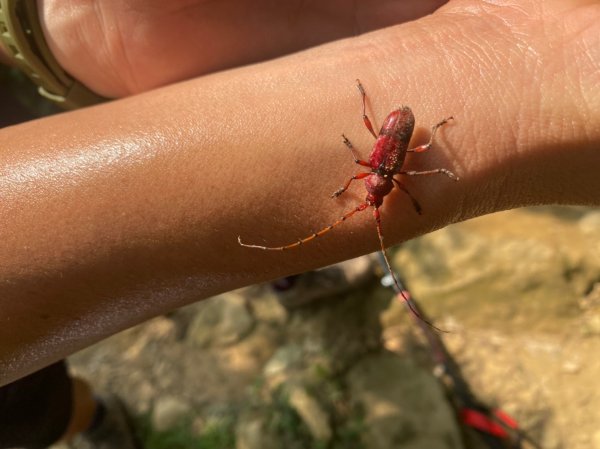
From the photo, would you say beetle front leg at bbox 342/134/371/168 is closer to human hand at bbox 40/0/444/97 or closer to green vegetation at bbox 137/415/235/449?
human hand at bbox 40/0/444/97

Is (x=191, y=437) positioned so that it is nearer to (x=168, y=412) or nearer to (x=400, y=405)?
(x=168, y=412)

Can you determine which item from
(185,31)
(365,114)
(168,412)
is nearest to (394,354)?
(168,412)

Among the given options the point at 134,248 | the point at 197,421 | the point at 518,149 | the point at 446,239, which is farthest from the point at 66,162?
the point at 446,239

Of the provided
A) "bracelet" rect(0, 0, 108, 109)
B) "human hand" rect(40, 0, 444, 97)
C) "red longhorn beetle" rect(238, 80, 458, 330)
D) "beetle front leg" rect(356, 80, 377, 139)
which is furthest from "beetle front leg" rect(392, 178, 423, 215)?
"bracelet" rect(0, 0, 108, 109)

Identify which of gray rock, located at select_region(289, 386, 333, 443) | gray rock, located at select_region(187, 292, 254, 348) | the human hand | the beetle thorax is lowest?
gray rock, located at select_region(289, 386, 333, 443)

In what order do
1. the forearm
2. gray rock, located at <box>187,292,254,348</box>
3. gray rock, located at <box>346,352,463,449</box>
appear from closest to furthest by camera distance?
the forearm, gray rock, located at <box>346,352,463,449</box>, gray rock, located at <box>187,292,254,348</box>

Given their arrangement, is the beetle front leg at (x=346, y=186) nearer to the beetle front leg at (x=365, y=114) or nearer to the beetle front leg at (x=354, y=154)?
the beetle front leg at (x=354, y=154)

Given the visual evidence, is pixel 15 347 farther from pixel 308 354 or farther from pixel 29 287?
pixel 308 354
